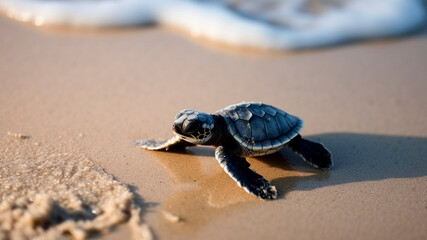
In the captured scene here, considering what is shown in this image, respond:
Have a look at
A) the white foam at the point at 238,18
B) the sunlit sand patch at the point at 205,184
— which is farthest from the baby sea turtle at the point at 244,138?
the white foam at the point at 238,18

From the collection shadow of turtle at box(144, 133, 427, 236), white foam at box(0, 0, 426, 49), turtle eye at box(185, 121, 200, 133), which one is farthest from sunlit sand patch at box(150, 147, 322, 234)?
white foam at box(0, 0, 426, 49)

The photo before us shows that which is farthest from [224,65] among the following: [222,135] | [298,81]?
[222,135]

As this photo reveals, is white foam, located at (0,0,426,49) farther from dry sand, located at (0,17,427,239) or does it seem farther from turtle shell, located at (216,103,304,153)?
turtle shell, located at (216,103,304,153)

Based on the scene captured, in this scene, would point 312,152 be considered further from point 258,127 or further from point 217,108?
point 217,108

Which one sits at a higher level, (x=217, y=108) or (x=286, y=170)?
(x=217, y=108)

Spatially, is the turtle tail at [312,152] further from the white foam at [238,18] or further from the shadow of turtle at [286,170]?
the white foam at [238,18]

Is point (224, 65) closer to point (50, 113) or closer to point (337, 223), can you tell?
point (50, 113)

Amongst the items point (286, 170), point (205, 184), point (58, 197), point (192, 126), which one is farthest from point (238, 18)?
point (58, 197)
